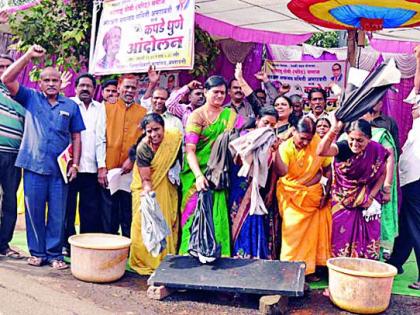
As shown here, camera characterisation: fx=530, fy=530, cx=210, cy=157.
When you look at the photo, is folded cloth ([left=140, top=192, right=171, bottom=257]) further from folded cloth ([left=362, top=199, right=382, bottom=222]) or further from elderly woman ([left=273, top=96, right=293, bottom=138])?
folded cloth ([left=362, top=199, right=382, bottom=222])

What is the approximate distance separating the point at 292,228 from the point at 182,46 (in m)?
2.02

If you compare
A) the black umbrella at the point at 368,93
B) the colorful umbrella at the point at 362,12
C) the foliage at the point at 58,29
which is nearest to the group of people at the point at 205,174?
the black umbrella at the point at 368,93

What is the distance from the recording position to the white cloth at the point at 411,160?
4754 mm

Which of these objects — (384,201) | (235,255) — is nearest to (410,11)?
(384,201)

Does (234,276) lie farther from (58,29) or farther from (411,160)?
(58,29)

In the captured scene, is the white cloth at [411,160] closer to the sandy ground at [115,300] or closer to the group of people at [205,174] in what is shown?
the group of people at [205,174]

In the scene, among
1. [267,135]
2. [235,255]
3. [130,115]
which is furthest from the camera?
[130,115]

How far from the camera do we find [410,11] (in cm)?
450

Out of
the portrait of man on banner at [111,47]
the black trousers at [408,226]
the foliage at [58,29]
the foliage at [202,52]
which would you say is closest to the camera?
the black trousers at [408,226]

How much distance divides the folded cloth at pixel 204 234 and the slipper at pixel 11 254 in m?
1.86

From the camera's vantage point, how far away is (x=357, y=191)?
4406 millimetres

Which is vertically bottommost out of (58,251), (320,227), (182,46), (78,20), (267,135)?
(58,251)

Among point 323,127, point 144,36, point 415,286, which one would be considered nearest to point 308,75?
point 144,36

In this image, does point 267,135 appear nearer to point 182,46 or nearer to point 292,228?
point 292,228
